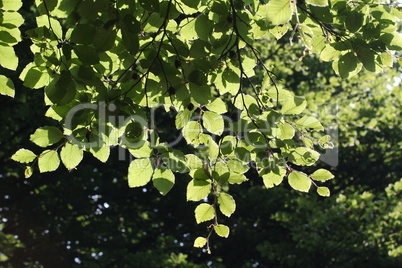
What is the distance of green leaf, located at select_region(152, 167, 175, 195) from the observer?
2.09m

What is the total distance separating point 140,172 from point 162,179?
15 cm

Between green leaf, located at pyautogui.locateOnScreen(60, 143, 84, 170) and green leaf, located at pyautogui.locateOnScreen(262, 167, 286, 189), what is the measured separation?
115 centimetres

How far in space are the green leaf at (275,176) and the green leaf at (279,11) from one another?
97cm

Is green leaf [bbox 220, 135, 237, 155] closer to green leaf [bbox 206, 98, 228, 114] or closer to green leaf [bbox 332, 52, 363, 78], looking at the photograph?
green leaf [bbox 206, 98, 228, 114]

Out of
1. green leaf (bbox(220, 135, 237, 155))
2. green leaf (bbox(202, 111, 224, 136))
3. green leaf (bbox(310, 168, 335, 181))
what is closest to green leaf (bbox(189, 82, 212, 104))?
green leaf (bbox(202, 111, 224, 136))

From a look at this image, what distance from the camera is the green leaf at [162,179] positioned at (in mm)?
2088

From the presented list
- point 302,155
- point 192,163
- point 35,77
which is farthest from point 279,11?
point 35,77

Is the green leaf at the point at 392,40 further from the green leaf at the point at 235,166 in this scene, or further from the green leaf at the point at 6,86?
the green leaf at the point at 6,86

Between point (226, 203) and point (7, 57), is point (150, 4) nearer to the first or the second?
point (7, 57)

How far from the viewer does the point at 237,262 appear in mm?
10492

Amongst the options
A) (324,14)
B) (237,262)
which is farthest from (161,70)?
(237,262)

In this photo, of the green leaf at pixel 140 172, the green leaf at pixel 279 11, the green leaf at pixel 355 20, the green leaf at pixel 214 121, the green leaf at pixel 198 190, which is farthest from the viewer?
the green leaf at pixel 214 121

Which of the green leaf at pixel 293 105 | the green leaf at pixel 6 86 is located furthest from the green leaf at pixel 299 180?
the green leaf at pixel 6 86

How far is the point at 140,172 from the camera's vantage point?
216cm
